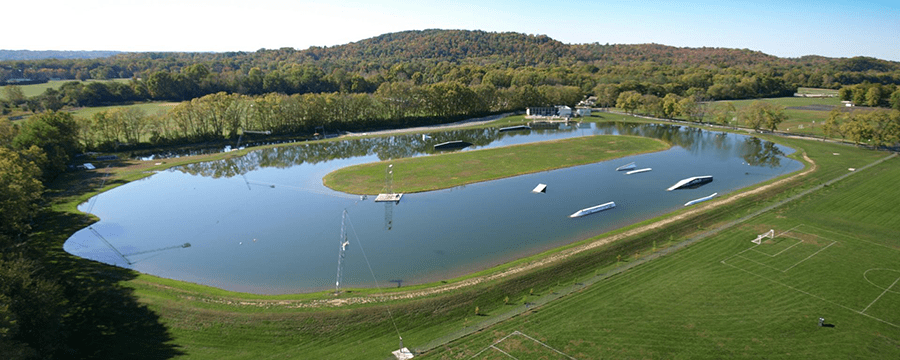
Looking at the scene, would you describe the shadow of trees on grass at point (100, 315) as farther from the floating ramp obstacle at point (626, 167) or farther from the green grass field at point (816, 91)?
the green grass field at point (816, 91)

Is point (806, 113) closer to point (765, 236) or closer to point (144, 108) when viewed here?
point (765, 236)

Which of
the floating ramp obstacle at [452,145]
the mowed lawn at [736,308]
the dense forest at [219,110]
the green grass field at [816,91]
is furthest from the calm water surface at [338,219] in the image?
the green grass field at [816,91]

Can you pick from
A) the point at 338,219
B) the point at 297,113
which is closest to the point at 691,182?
the point at 338,219

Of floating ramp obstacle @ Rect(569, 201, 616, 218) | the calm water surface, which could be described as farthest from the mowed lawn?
floating ramp obstacle @ Rect(569, 201, 616, 218)

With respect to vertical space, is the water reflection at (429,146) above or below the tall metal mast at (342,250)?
above

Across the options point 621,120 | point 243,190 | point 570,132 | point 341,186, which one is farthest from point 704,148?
point 243,190

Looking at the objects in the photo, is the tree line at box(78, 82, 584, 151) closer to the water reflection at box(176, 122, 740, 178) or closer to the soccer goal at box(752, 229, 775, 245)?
the water reflection at box(176, 122, 740, 178)
